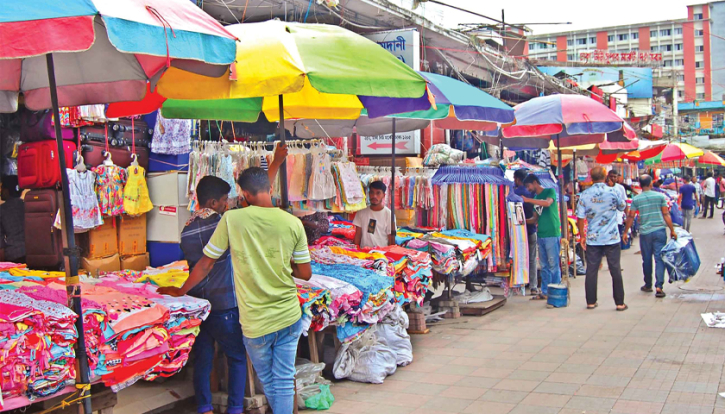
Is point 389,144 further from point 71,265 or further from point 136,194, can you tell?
point 71,265

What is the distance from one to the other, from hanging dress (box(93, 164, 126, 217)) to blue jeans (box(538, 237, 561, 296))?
6392mm

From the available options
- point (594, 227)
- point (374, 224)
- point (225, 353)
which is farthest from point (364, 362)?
point (594, 227)

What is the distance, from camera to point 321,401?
5371mm

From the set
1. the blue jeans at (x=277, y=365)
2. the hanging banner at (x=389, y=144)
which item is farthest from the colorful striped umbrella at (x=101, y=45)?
the hanging banner at (x=389, y=144)

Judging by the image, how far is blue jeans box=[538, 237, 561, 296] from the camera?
10.3 m

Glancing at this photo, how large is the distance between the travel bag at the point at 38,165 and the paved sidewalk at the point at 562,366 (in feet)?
13.5

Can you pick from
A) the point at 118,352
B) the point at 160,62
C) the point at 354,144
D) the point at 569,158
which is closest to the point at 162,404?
the point at 118,352

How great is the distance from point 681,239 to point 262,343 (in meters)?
8.79

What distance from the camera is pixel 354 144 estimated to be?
1336cm

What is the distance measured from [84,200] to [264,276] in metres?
4.34

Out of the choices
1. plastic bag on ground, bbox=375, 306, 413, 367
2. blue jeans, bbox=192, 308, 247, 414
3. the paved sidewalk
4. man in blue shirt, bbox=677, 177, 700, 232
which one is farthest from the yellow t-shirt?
man in blue shirt, bbox=677, 177, 700, 232

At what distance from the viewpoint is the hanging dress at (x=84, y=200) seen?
7.47 m

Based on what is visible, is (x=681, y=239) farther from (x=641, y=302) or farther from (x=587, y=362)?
(x=587, y=362)

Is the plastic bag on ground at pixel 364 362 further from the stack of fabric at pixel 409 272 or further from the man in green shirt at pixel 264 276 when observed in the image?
the man in green shirt at pixel 264 276
